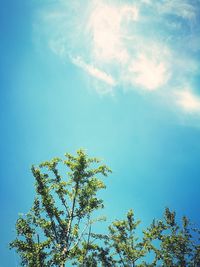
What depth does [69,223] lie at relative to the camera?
17.5 metres

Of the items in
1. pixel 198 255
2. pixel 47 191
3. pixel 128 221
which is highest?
pixel 47 191

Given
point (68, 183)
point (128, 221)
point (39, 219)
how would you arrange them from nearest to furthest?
point (39, 219) → point (68, 183) → point (128, 221)

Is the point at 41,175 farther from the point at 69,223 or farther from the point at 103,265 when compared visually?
the point at 103,265

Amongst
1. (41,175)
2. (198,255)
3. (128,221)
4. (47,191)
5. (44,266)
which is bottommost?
(198,255)

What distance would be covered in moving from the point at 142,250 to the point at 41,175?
438 inches

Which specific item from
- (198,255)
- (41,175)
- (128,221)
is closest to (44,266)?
(41,175)

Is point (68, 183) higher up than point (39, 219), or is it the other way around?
point (68, 183)

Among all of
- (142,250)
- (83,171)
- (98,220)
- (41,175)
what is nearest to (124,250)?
(142,250)

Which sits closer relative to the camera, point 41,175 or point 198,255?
point 41,175

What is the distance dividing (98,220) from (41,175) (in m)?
5.50

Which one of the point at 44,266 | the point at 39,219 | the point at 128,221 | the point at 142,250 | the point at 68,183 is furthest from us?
the point at 128,221

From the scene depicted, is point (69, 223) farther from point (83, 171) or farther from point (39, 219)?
point (83, 171)

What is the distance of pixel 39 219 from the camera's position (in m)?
17.5

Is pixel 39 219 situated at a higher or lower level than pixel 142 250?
higher
